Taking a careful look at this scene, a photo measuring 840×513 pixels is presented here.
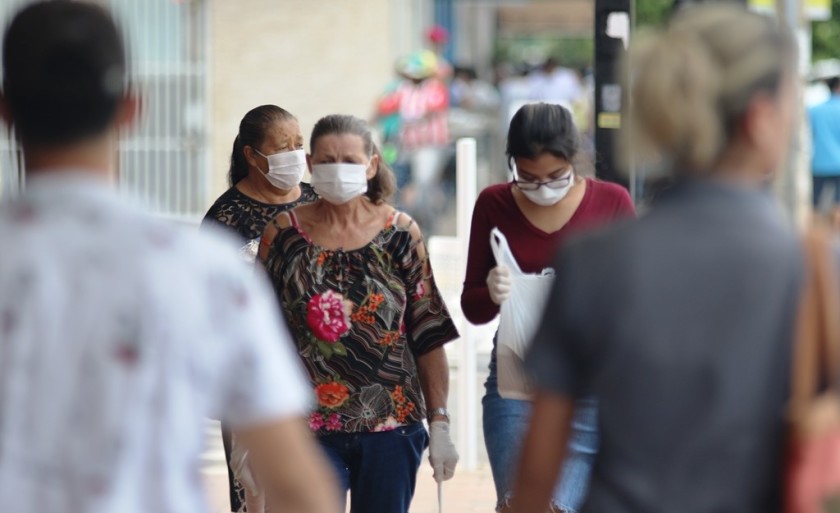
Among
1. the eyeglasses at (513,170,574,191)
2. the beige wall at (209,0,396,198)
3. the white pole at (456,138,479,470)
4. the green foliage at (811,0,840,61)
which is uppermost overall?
the green foliage at (811,0,840,61)

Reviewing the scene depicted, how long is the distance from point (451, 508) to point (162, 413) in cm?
561

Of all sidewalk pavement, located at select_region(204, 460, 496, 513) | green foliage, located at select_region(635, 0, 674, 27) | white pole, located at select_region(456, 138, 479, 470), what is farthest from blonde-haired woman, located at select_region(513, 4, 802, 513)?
green foliage, located at select_region(635, 0, 674, 27)

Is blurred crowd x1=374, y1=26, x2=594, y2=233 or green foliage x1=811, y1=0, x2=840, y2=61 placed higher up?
green foliage x1=811, y1=0, x2=840, y2=61

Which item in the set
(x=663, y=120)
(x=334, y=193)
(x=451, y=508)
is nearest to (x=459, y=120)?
(x=451, y=508)

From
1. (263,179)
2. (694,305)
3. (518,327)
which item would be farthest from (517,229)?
(694,305)

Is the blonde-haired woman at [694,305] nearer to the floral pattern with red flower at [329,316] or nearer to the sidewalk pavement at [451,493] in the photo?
the floral pattern with red flower at [329,316]

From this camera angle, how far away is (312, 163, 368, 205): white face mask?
5270 millimetres

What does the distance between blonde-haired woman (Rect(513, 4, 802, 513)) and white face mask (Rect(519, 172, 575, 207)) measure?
7.58 feet

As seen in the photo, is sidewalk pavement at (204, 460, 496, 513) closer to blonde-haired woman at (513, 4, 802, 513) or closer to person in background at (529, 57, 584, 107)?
blonde-haired woman at (513, 4, 802, 513)

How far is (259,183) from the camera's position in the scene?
619cm

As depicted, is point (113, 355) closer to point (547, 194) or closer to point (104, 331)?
point (104, 331)

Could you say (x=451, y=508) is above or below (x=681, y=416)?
below

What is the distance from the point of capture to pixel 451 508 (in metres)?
7.97

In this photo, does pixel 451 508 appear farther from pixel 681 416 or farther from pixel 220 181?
pixel 220 181
